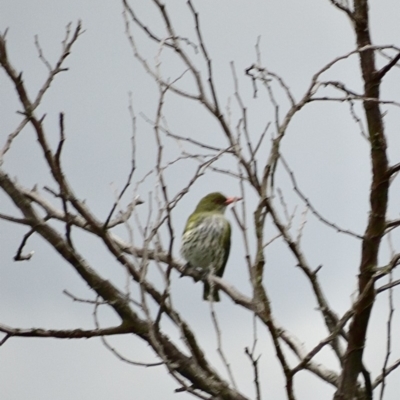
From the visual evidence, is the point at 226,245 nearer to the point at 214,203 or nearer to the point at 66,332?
the point at 214,203

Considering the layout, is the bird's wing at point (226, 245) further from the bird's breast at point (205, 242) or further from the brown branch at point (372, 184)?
the brown branch at point (372, 184)

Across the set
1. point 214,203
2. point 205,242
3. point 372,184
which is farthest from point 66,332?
point 214,203

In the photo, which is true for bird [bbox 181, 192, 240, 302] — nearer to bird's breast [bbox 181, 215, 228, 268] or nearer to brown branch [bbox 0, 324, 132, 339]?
bird's breast [bbox 181, 215, 228, 268]

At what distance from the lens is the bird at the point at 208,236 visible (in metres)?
7.09

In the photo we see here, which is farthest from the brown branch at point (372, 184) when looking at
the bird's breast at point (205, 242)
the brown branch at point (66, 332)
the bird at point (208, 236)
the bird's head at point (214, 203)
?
the bird's head at point (214, 203)

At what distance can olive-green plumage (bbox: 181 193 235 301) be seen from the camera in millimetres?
7086

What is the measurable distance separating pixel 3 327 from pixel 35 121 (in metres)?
0.76

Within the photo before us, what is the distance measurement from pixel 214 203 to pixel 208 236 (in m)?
0.53

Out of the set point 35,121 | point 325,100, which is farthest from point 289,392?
point 35,121

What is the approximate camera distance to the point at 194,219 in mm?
7613

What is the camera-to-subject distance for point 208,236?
7.34m

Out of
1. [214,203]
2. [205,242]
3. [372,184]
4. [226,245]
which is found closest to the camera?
[372,184]

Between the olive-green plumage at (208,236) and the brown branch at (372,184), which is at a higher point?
the olive-green plumage at (208,236)

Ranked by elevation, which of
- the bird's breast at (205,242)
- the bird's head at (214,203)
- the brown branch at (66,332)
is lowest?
the brown branch at (66,332)
